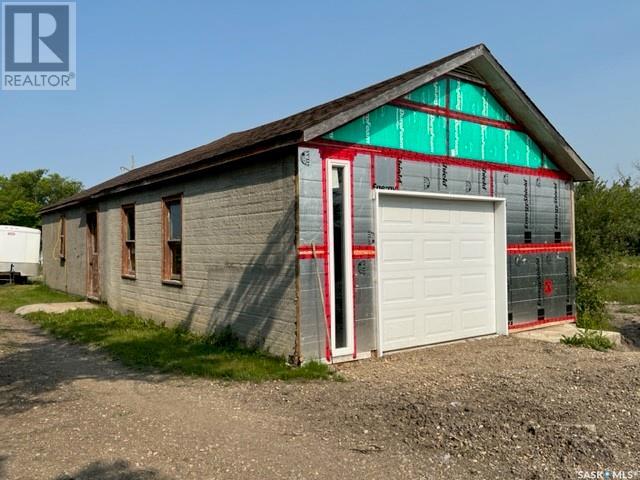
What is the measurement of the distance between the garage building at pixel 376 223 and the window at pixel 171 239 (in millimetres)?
29

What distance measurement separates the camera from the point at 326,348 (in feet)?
24.4

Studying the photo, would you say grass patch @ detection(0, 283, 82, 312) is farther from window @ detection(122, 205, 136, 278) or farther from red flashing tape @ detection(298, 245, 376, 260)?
red flashing tape @ detection(298, 245, 376, 260)

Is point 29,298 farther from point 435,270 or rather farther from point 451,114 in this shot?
point 451,114

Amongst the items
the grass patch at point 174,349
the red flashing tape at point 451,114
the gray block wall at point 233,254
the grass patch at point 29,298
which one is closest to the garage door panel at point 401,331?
the grass patch at point 174,349

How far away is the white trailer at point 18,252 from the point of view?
23875 mm

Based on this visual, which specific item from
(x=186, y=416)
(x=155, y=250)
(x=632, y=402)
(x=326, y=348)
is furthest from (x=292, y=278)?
(x=155, y=250)

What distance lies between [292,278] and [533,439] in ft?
12.2

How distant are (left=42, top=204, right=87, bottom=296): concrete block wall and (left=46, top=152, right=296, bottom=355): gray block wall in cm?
498

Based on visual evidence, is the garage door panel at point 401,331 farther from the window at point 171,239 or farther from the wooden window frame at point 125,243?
the wooden window frame at point 125,243

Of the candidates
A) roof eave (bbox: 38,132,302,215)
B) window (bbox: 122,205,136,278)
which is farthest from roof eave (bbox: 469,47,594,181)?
window (bbox: 122,205,136,278)

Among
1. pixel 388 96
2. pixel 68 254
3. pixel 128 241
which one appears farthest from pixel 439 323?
pixel 68 254

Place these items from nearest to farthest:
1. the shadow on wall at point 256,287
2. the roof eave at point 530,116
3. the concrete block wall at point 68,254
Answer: the shadow on wall at point 256,287, the roof eave at point 530,116, the concrete block wall at point 68,254

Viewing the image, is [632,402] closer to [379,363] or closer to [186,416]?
[379,363]

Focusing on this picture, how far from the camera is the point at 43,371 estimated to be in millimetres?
7434
